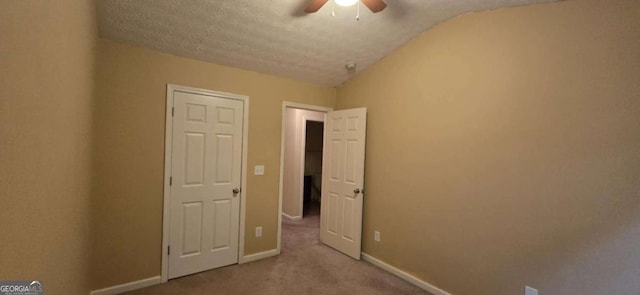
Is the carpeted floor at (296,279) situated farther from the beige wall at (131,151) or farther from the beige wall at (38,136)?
the beige wall at (38,136)

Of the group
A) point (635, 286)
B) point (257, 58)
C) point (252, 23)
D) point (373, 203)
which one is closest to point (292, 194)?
point (373, 203)

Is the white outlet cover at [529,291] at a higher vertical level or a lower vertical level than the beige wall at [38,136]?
lower

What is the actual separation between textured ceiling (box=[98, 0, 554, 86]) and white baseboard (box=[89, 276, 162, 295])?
224 centimetres

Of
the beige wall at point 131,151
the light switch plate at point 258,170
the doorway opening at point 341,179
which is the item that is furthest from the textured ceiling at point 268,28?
the light switch plate at point 258,170

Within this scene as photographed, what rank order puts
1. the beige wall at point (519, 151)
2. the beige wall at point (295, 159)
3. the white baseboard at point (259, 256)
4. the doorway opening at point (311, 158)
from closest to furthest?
the beige wall at point (519, 151) → the white baseboard at point (259, 256) → the beige wall at point (295, 159) → the doorway opening at point (311, 158)

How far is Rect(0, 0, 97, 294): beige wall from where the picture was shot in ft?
1.73

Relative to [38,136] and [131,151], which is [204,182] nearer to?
[131,151]

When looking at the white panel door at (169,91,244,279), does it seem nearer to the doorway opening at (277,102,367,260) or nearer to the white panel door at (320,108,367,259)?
the doorway opening at (277,102,367,260)

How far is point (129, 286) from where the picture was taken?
2.38m

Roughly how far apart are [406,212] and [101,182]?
299 centimetres

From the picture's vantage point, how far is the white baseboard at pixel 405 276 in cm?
251

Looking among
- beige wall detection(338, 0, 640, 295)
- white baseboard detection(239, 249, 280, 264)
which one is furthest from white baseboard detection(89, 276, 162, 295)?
beige wall detection(338, 0, 640, 295)

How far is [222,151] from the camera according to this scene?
285 centimetres

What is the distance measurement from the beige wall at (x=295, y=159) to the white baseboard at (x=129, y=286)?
2590 mm
